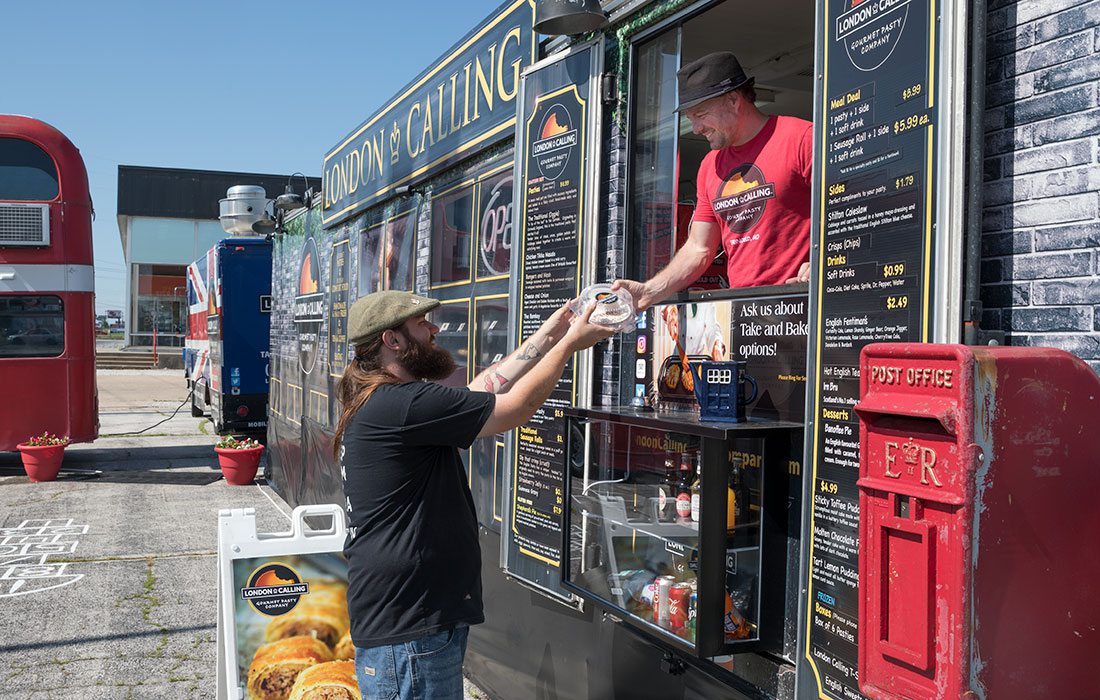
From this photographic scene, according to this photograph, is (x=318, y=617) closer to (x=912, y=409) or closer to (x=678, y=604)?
(x=678, y=604)

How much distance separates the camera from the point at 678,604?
131 inches

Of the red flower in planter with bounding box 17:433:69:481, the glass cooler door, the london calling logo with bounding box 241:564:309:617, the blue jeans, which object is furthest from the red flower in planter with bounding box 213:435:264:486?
the blue jeans

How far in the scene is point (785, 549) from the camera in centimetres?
308

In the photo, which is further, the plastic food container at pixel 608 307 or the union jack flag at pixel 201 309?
the union jack flag at pixel 201 309

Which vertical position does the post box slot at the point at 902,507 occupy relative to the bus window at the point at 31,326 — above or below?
below

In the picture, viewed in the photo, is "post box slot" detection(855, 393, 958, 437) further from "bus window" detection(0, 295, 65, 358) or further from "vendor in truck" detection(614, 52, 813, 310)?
"bus window" detection(0, 295, 65, 358)

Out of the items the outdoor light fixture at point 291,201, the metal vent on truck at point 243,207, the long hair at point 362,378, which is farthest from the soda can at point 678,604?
the metal vent on truck at point 243,207

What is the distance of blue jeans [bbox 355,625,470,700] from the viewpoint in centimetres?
284

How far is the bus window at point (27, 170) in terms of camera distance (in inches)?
492

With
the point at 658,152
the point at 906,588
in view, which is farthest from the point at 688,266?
the point at 906,588

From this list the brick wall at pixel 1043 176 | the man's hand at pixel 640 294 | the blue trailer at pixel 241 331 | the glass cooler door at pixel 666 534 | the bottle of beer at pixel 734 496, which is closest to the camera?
the brick wall at pixel 1043 176

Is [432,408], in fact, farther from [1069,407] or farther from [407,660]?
[1069,407]

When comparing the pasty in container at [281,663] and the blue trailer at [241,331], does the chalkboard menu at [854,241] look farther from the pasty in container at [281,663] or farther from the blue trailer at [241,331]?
the blue trailer at [241,331]

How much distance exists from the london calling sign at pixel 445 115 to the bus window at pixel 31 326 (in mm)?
5784
